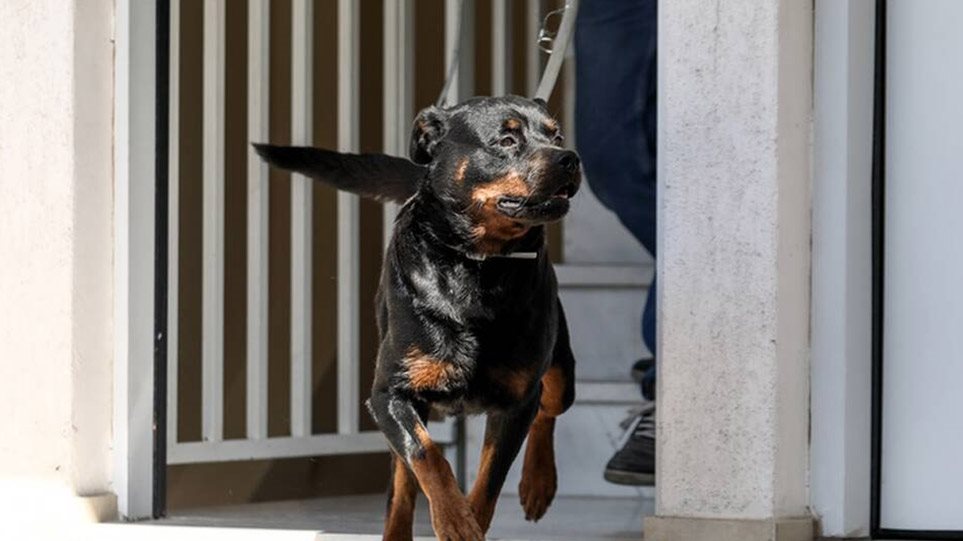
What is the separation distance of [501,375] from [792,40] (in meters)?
0.97

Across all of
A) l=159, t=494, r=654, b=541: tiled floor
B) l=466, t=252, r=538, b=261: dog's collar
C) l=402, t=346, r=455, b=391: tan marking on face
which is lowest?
l=159, t=494, r=654, b=541: tiled floor

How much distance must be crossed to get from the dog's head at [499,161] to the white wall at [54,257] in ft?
3.97

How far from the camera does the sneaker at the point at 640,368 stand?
5.06 meters

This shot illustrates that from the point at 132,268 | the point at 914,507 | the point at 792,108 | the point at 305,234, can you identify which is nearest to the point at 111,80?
the point at 132,268

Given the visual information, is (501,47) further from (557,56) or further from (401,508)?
(401,508)

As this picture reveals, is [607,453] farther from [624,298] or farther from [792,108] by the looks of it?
[792,108]

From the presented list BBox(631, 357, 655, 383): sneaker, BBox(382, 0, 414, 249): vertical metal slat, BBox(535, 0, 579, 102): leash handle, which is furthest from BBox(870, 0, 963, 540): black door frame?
BBox(382, 0, 414, 249): vertical metal slat

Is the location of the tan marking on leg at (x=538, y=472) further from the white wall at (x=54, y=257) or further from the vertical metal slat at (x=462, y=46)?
the vertical metal slat at (x=462, y=46)

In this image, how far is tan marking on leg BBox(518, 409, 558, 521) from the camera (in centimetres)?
370

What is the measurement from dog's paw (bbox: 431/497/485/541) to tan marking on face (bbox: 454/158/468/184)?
582 millimetres

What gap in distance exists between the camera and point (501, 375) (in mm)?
3316

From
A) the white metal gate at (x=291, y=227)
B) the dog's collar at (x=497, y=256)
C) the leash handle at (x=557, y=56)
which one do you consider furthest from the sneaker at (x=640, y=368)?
the dog's collar at (x=497, y=256)

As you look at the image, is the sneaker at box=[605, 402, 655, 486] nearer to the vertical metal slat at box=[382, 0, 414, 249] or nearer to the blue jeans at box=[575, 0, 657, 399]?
the blue jeans at box=[575, 0, 657, 399]

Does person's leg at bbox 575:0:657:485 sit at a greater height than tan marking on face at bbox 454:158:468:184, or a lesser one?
Answer: greater
